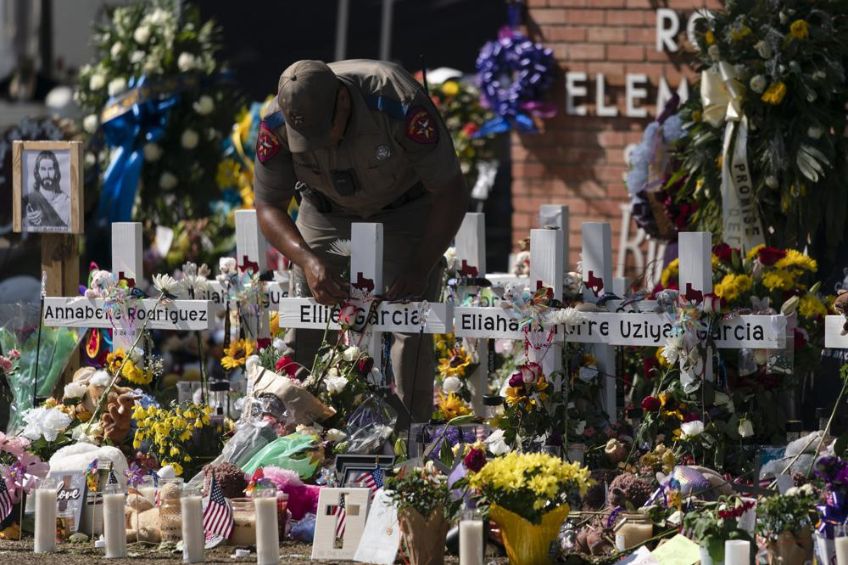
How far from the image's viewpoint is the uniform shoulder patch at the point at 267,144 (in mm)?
7457

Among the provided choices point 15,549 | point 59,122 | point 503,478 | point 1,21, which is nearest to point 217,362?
point 59,122

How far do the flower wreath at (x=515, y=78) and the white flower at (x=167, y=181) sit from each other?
211 centimetres

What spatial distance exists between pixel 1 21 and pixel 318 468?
261 inches

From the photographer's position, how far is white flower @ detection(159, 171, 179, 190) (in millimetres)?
11547

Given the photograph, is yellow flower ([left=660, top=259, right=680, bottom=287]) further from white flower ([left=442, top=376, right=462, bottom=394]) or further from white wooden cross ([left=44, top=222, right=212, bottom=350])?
white wooden cross ([left=44, top=222, right=212, bottom=350])

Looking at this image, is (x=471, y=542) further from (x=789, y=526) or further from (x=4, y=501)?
(x=4, y=501)

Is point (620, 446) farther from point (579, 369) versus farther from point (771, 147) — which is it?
point (771, 147)

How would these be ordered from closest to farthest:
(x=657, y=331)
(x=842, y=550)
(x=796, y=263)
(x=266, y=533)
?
(x=842, y=550) → (x=266, y=533) → (x=657, y=331) → (x=796, y=263)

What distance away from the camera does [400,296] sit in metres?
7.11

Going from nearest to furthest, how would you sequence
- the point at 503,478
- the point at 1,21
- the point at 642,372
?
the point at 503,478 < the point at 642,372 < the point at 1,21

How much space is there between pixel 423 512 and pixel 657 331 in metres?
1.53

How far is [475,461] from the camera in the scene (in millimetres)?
5801

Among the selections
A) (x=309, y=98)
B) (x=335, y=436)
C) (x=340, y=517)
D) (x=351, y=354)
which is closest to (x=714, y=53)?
(x=309, y=98)

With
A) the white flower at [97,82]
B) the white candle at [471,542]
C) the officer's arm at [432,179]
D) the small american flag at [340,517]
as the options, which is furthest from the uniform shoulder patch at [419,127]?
the white flower at [97,82]
